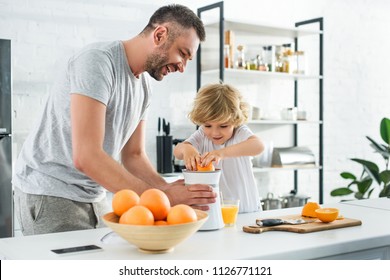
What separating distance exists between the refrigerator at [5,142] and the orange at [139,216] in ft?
6.77

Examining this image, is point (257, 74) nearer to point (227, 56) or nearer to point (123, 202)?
point (227, 56)

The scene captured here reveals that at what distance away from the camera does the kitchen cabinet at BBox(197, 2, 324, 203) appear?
180 inches

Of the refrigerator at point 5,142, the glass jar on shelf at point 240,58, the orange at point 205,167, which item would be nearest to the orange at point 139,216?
the orange at point 205,167

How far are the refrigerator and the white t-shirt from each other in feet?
4.16

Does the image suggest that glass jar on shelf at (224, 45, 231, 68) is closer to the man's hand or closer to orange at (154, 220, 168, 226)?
the man's hand

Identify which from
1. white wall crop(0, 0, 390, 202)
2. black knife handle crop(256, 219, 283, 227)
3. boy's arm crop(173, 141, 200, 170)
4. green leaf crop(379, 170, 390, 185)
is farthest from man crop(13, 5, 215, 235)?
green leaf crop(379, 170, 390, 185)

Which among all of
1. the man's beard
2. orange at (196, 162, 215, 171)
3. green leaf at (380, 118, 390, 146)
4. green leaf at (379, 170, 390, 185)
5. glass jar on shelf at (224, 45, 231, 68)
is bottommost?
green leaf at (379, 170, 390, 185)

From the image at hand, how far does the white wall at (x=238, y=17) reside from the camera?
12.7 ft

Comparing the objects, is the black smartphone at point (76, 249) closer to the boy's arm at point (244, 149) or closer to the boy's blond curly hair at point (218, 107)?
the boy's arm at point (244, 149)

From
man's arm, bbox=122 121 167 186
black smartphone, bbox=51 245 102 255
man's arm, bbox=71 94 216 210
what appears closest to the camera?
black smartphone, bbox=51 245 102 255

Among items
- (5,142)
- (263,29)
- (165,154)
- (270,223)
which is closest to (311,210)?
(270,223)

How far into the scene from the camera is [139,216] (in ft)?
4.73

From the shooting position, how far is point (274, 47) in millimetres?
4789
